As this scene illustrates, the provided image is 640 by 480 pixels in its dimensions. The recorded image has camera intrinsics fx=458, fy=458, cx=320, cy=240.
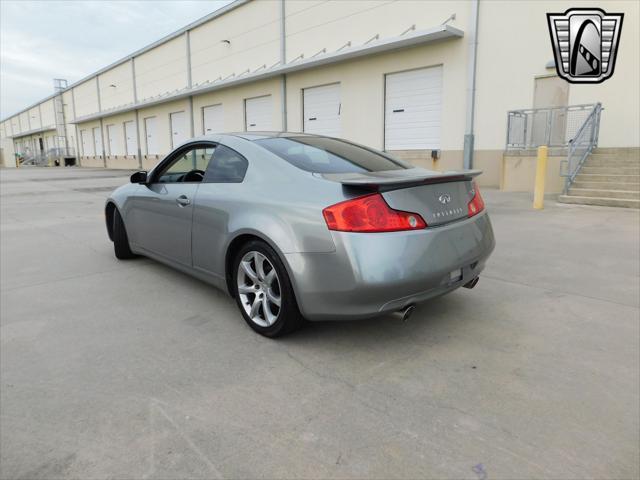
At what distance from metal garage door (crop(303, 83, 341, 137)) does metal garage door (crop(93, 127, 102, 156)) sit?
3161 cm

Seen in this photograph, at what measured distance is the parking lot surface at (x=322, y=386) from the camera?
6.43 ft

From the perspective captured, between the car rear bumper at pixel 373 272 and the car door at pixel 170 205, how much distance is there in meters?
1.46

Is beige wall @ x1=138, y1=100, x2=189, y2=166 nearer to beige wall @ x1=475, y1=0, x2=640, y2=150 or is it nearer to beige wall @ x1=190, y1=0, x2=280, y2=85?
beige wall @ x1=190, y1=0, x2=280, y2=85

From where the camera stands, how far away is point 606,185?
9.72m

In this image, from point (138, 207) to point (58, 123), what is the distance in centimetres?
5918

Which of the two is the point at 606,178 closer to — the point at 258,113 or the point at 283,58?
the point at 283,58

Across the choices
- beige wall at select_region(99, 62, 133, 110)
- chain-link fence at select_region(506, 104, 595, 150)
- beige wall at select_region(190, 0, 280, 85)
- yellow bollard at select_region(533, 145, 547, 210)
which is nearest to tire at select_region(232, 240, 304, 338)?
yellow bollard at select_region(533, 145, 547, 210)

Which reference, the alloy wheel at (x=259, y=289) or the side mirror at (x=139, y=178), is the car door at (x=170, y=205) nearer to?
the side mirror at (x=139, y=178)

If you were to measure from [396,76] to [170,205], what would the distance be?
13301 millimetres

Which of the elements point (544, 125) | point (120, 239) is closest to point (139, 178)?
point (120, 239)

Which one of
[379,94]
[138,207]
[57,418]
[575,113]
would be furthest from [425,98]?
[57,418]

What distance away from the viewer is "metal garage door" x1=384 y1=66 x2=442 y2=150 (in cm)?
1469

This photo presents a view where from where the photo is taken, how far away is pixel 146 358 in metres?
2.92

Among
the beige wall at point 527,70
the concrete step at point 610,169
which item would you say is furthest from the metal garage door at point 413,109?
the concrete step at point 610,169
